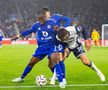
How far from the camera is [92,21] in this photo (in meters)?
67.8

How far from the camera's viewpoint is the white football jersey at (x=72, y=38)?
12492 mm

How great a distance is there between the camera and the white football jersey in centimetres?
1249

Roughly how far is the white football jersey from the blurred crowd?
52744mm

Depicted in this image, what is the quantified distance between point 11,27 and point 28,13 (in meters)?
4.84

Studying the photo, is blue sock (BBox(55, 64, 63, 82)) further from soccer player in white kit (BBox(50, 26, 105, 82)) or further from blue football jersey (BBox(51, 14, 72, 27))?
blue football jersey (BBox(51, 14, 72, 27))

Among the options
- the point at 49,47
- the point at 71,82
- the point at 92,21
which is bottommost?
the point at 92,21

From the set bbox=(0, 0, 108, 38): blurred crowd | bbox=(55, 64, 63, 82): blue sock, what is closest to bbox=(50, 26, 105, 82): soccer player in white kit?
bbox=(55, 64, 63, 82): blue sock

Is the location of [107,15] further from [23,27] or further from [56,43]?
[56,43]

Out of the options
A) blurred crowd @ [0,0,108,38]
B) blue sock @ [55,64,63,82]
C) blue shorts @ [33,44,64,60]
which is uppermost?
blue shorts @ [33,44,64,60]

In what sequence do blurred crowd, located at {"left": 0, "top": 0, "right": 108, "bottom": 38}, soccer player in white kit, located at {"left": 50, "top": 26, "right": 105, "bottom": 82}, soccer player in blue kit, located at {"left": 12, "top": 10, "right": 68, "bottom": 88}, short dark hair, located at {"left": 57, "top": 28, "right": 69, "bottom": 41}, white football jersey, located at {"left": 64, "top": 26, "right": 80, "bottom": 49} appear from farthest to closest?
blurred crowd, located at {"left": 0, "top": 0, "right": 108, "bottom": 38}, white football jersey, located at {"left": 64, "top": 26, "right": 80, "bottom": 49}, soccer player in white kit, located at {"left": 50, "top": 26, "right": 105, "bottom": 82}, short dark hair, located at {"left": 57, "top": 28, "right": 69, "bottom": 41}, soccer player in blue kit, located at {"left": 12, "top": 10, "right": 68, "bottom": 88}

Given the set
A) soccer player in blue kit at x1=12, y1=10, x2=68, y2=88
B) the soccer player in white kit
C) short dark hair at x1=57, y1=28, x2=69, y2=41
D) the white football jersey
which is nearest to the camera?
soccer player in blue kit at x1=12, y1=10, x2=68, y2=88

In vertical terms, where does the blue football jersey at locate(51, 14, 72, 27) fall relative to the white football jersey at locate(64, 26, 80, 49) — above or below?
above

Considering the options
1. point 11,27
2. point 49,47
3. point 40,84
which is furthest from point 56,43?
point 11,27

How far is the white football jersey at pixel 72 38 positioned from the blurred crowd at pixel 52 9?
52744 millimetres
